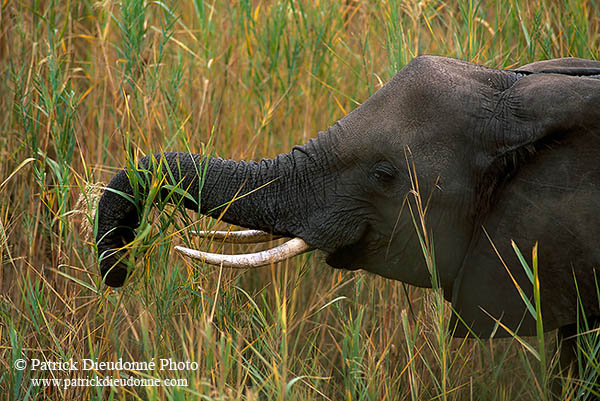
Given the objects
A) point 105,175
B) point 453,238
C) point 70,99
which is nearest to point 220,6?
point 105,175

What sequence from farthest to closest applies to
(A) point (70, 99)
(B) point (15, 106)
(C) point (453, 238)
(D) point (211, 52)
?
(D) point (211, 52) → (B) point (15, 106) → (A) point (70, 99) → (C) point (453, 238)

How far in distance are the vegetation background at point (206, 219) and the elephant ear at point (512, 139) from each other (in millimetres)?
161

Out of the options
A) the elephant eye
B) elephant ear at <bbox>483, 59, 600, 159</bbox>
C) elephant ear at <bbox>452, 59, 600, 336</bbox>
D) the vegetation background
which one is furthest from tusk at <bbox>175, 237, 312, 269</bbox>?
elephant ear at <bbox>483, 59, 600, 159</bbox>

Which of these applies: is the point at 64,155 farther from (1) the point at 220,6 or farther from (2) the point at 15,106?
(1) the point at 220,6

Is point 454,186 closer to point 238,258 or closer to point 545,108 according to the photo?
point 545,108

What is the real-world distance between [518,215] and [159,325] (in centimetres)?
126

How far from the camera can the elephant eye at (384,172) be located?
2.63m

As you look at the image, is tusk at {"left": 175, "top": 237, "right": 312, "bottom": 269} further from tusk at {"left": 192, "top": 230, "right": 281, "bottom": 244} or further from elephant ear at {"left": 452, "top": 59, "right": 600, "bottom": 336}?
elephant ear at {"left": 452, "top": 59, "right": 600, "bottom": 336}

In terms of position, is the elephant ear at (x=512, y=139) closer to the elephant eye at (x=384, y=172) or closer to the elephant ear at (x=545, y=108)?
the elephant ear at (x=545, y=108)

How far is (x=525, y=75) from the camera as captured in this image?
8.89 feet

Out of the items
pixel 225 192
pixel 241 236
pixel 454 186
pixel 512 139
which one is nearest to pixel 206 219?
pixel 241 236

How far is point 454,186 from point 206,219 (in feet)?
3.32

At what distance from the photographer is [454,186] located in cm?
259

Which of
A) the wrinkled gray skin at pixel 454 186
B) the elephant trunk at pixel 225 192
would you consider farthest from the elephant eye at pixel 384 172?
the elephant trunk at pixel 225 192
